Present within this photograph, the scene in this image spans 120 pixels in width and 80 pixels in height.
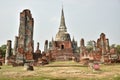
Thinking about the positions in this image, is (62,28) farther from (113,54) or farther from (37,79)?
(37,79)

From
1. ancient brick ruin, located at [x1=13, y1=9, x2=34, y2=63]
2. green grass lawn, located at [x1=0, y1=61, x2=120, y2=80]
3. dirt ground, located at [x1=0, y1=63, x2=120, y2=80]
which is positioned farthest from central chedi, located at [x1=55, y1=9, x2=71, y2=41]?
green grass lawn, located at [x1=0, y1=61, x2=120, y2=80]

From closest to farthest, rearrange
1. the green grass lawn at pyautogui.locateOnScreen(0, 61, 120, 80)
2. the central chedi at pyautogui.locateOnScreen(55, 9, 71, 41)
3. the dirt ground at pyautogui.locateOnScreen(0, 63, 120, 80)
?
1. the green grass lawn at pyautogui.locateOnScreen(0, 61, 120, 80)
2. the dirt ground at pyautogui.locateOnScreen(0, 63, 120, 80)
3. the central chedi at pyautogui.locateOnScreen(55, 9, 71, 41)

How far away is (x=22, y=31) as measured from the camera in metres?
22.1

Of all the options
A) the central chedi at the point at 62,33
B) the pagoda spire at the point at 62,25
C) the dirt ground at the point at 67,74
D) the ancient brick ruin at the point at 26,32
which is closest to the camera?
the dirt ground at the point at 67,74

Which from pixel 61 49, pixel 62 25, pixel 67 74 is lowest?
pixel 67 74

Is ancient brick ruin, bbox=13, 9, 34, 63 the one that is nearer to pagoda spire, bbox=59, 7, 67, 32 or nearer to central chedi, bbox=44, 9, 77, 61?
central chedi, bbox=44, 9, 77, 61

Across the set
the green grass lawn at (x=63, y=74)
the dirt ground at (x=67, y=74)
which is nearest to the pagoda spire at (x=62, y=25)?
the dirt ground at (x=67, y=74)

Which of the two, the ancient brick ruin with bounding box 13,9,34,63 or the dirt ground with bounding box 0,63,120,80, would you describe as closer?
the dirt ground with bounding box 0,63,120,80

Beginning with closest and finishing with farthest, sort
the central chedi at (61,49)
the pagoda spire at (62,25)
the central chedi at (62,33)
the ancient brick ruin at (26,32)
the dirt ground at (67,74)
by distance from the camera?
the dirt ground at (67,74), the ancient brick ruin at (26,32), the central chedi at (61,49), the central chedi at (62,33), the pagoda spire at (62,25)

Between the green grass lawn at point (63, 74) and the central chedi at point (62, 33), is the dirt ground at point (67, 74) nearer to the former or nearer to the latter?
the green grass lawn at point (63, 74)

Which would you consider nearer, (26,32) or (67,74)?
(67,74)

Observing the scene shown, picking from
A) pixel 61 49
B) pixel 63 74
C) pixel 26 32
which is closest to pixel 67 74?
pixel 63 74

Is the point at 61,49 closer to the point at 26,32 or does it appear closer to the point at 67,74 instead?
the point at 26,32

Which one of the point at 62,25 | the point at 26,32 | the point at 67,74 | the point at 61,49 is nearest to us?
the point at 67,74
